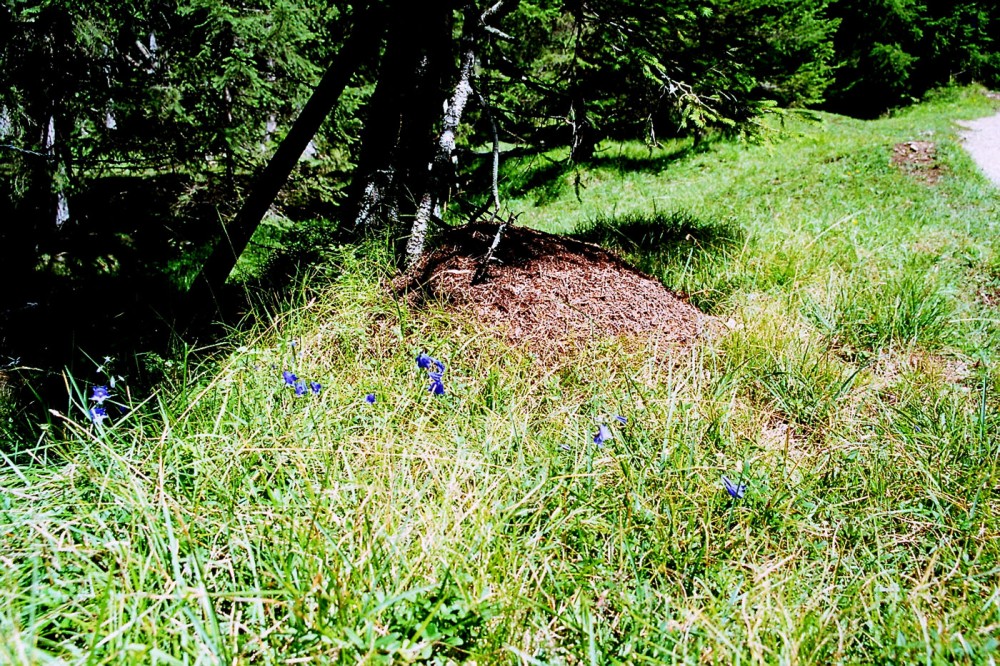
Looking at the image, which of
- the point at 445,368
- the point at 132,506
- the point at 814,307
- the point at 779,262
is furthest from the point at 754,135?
the point at 132,506

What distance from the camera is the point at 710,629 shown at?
4.80 feet

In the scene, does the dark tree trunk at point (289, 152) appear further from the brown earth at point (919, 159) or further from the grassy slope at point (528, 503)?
the brown earth at point (919, 159)

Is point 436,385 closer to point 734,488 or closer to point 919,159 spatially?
point 734,488

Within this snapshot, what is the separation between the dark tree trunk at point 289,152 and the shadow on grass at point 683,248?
8.19 ft

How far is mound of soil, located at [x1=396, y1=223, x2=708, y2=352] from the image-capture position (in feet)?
11.0

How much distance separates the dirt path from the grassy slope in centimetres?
688

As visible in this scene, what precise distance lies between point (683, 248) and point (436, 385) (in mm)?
3144

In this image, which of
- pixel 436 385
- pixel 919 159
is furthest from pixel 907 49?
pixel 436 385

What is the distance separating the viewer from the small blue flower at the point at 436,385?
93.0 inches

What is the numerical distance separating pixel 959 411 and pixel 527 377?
2.00 m

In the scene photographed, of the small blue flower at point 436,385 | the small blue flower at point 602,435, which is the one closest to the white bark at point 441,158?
the small blue flower at point 436,385

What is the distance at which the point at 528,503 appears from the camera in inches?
77.0

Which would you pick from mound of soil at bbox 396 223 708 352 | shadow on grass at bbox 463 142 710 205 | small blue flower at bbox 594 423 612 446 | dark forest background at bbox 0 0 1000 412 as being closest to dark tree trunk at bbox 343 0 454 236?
dark forest background at bbox 0 0 1000 412

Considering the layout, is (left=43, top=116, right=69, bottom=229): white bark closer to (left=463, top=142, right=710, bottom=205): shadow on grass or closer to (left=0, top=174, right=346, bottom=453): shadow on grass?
(left=0, top=174, right=346, bottom=453): shadow on grass
